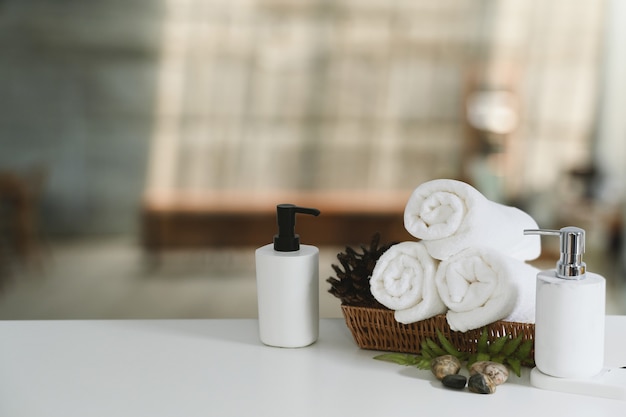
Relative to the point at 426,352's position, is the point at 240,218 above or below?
below

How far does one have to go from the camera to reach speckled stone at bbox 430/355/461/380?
671 millimetres

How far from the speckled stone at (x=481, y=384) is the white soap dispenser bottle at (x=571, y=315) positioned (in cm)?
5

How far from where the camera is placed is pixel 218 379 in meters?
0.68

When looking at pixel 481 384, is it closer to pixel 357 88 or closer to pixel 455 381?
pixel 455 381

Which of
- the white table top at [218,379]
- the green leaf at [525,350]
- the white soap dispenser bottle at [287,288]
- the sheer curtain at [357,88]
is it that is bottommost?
the white table top at [218,379]

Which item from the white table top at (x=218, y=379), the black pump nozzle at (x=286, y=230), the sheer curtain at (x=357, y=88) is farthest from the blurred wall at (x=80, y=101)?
the black pump nozzle at (x=286, y=230)

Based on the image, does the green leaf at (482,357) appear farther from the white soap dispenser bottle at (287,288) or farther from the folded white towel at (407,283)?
the white soap dispenser bottle at (287,288)

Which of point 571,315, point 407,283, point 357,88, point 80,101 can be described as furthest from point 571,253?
point 80,101

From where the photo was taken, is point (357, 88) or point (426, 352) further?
point (357, 88)

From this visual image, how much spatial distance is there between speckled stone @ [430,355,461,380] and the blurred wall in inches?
117

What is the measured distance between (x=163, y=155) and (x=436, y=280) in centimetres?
293

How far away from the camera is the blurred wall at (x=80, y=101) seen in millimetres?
3398

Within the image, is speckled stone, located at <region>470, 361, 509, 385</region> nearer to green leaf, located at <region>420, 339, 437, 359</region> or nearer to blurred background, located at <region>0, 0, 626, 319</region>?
green leaf, located at <region>420, 339, 437, 359</region>

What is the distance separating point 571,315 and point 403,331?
172 millimetres
